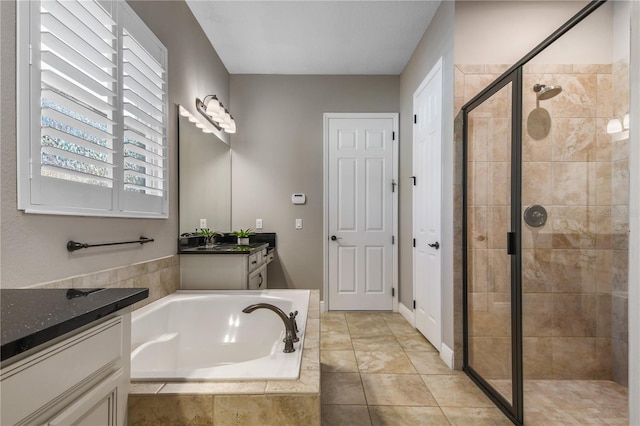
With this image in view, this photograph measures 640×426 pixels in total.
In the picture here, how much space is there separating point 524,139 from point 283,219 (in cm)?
267

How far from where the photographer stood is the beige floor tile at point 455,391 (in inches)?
77.6

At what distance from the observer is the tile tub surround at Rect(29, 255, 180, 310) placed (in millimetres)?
1451

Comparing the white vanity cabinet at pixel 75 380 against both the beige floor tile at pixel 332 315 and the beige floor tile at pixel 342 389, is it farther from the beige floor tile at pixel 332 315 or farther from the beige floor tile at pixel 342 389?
the beige floor tile at pixel 332 315

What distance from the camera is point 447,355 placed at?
248 centimetres

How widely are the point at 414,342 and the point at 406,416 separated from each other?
1.17 m

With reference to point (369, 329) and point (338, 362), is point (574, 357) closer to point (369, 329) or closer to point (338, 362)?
point (338, 362)

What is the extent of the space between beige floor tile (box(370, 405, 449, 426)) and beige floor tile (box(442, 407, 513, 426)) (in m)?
0.05

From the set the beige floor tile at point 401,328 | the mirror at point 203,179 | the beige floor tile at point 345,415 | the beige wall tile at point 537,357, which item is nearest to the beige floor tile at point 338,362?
the beige floor tile at point 345,415

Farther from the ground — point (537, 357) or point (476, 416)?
point (537, 357)

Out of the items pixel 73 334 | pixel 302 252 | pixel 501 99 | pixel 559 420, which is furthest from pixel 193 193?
pixel 559 420

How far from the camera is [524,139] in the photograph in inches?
69.7

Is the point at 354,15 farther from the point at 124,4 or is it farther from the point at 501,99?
the point at 124,4

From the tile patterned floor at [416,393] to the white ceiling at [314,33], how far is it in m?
2.79

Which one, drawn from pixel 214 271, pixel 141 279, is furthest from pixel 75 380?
pixel 214 271
